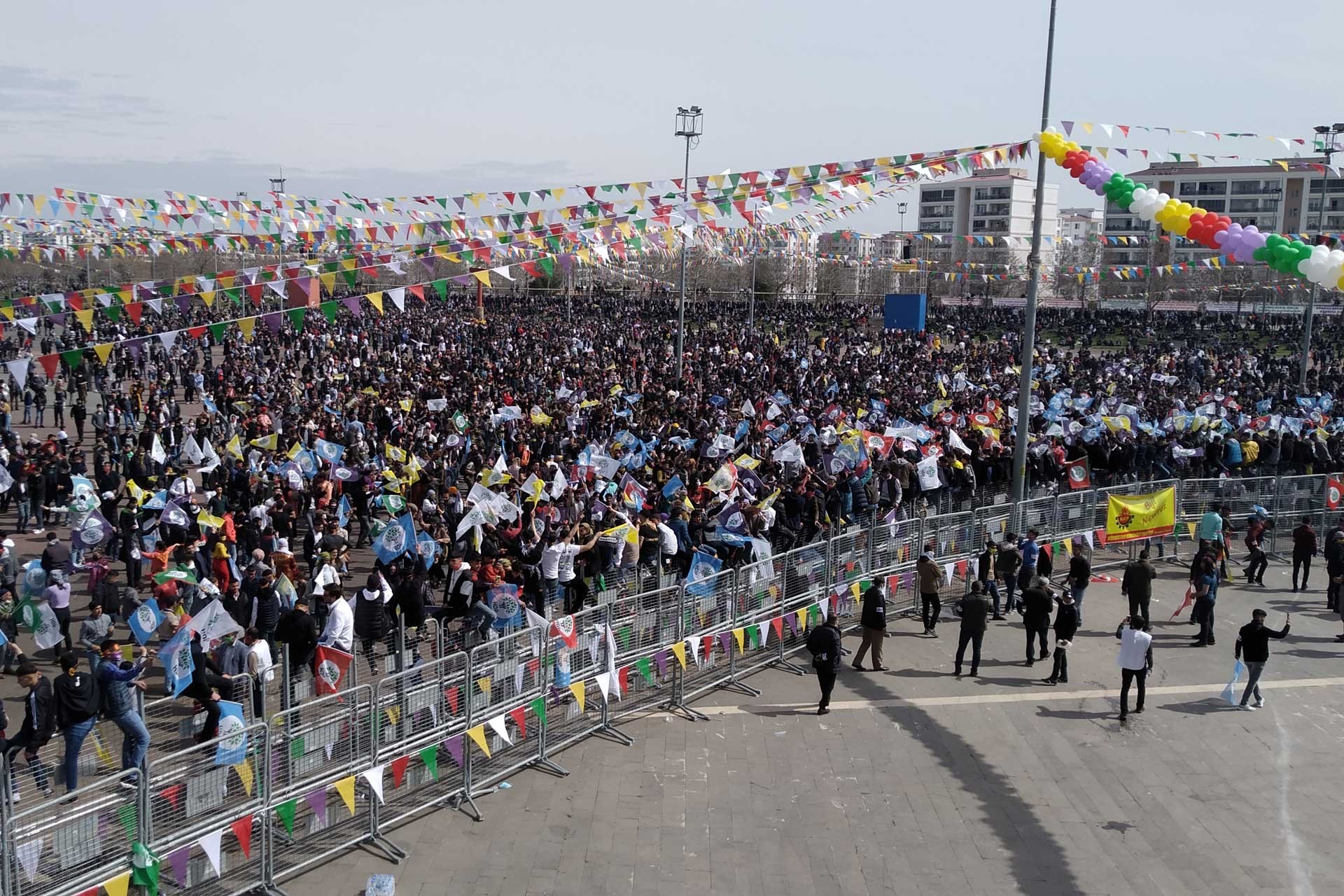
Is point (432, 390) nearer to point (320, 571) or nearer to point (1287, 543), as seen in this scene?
point (320, 571)

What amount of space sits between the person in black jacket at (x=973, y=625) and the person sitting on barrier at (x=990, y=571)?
6.38 ft

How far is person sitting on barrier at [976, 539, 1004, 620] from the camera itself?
1517 centimetres

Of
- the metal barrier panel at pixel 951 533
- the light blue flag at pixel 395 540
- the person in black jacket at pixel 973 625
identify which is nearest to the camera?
the person in black jacket at pixel 973 625

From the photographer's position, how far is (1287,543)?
65.1ft

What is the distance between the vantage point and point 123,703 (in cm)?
890

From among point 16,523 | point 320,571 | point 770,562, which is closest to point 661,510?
point 770,562

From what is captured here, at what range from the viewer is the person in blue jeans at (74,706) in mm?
8594

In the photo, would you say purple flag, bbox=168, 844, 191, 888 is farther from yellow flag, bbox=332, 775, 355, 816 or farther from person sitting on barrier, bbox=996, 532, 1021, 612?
person sitting on barrier, bbox=996, 532, 1021, 612

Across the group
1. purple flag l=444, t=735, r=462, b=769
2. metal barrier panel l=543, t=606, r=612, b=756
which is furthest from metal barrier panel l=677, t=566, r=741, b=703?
purple flag l=444, t=735, r=462, b=769

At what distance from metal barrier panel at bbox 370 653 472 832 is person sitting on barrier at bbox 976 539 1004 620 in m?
7.87

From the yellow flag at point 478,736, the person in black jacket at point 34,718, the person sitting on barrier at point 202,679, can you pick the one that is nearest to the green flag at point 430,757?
the yellow flag at point 478,736

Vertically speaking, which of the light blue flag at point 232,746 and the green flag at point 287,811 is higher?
the light blue flag at point 232,746

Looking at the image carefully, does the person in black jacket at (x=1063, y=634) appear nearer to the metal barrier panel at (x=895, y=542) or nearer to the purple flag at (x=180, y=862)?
the metal barrier panel at (x=895, y=542)

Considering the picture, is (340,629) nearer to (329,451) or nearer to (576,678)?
(576,678)
